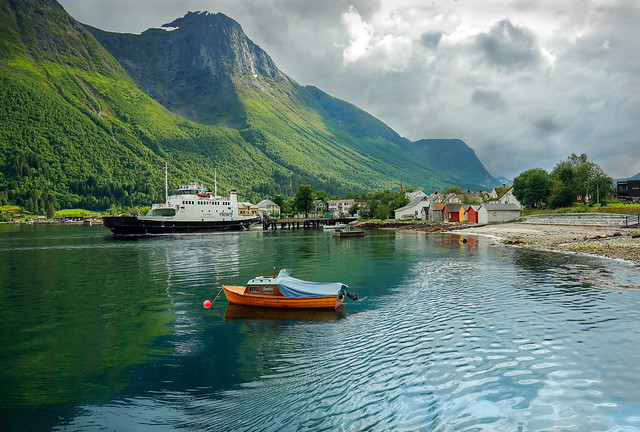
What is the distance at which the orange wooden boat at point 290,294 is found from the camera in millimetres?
18875

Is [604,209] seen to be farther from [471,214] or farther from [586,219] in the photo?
[471,214]

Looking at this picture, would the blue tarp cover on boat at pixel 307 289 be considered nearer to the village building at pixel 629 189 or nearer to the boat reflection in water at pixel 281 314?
the boat reflection in water at pixel 281 314

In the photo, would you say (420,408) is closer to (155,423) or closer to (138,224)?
(155,423)

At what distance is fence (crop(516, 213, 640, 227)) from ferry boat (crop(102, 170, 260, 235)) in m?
75.4

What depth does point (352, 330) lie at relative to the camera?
52.2 ft

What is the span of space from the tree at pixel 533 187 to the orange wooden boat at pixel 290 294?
89.0 m

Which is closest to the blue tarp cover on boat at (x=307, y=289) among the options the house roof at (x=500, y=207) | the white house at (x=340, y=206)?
the house roof at (x=500, y=207)

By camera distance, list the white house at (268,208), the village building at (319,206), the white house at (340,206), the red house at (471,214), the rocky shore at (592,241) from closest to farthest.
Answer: the rocky shore at (592,241) < the red house at (471,214) < the white house at (340,206) < the white house at (268,208) < the village building at (319,206)

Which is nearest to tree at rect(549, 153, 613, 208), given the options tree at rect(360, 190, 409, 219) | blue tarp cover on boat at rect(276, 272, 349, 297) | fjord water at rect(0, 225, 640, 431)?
tree at rect(360, 190, 409, 219)

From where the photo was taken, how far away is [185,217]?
91.5 metres

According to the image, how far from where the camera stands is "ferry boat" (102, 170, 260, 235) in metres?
81.8

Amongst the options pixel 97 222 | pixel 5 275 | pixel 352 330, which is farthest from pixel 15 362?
pixel 97 222

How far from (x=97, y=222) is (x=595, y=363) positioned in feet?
632

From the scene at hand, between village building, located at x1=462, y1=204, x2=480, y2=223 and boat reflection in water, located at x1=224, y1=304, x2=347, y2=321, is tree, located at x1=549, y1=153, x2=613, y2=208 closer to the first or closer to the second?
village building, located at x1=462, y1=204, x2=480, y2=223
